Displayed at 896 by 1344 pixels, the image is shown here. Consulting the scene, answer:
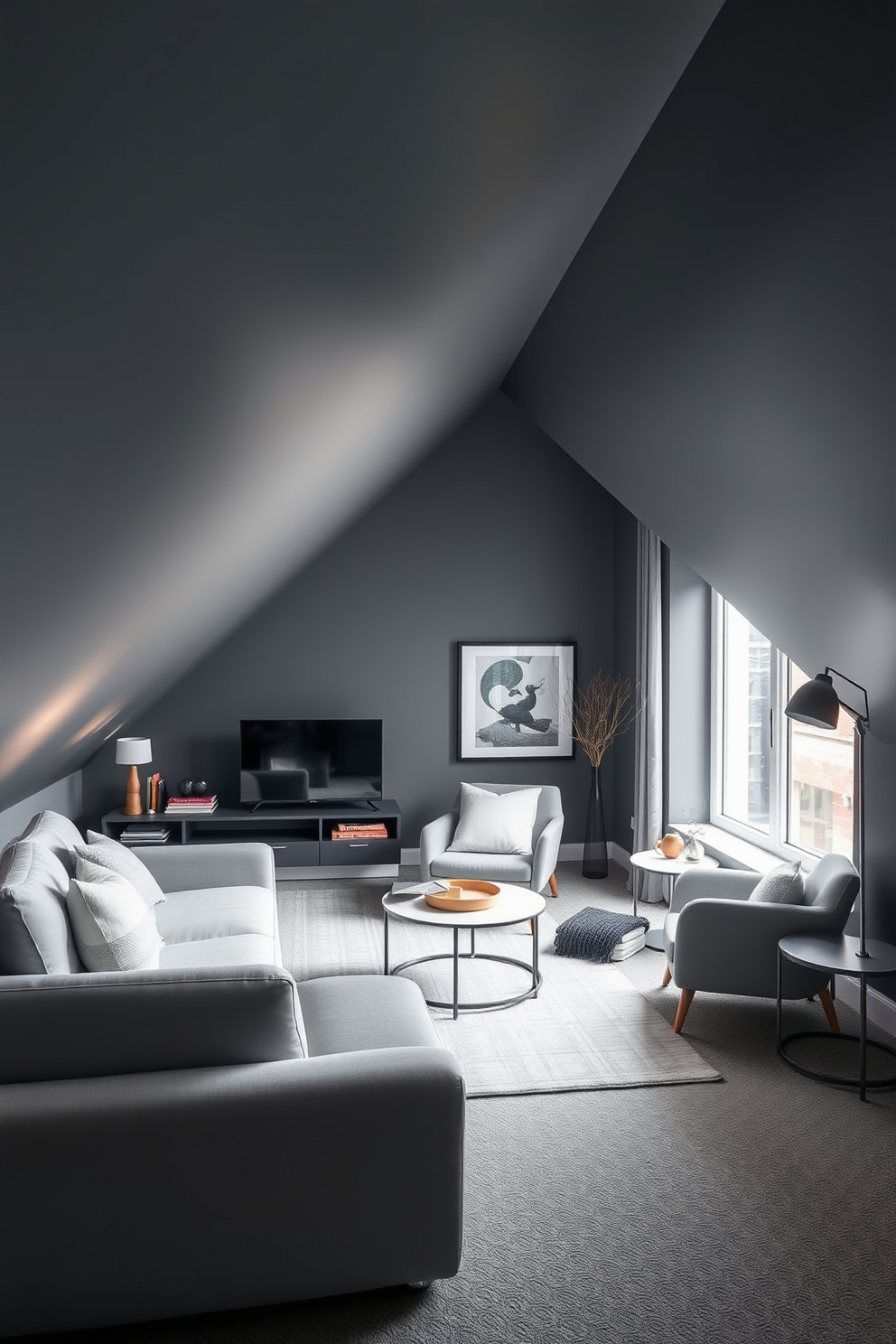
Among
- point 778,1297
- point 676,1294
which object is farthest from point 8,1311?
point 778,1297

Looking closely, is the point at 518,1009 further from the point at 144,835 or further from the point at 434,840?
the point at 144,835

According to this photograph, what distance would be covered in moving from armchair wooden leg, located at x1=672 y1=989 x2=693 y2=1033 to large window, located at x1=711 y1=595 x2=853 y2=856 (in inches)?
51.6

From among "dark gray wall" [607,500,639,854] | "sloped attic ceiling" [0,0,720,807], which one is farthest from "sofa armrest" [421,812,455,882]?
"sloped attic ceiling" [0,0,720,807]

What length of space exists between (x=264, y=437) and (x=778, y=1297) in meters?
2.57

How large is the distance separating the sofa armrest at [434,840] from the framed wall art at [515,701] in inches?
38.2

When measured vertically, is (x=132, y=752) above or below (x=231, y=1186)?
above

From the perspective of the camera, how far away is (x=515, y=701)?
7.26 m

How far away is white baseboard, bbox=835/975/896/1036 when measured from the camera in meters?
4.16

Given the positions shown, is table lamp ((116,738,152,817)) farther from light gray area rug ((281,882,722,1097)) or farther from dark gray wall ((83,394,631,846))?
light gray area rug ((281,882,722,1097))

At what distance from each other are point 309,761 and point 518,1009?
113 inches

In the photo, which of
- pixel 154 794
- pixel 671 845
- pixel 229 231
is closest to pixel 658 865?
pixel 671 845

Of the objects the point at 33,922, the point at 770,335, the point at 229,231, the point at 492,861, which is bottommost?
the point at 492,861

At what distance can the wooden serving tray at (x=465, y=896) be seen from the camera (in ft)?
14.9

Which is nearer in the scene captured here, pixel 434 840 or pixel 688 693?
pixel 434 840
